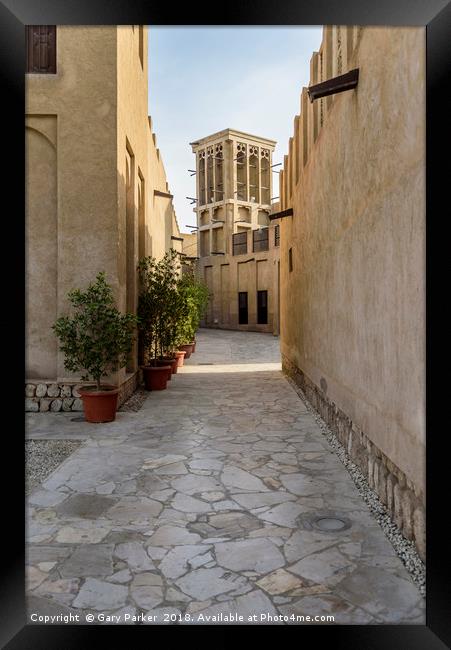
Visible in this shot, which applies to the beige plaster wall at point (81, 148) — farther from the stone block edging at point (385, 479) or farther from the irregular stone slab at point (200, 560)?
the irregular stone slab at point (200, 560)

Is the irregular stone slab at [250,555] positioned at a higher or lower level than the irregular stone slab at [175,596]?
lower

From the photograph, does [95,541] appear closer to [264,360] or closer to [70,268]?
[70,268]

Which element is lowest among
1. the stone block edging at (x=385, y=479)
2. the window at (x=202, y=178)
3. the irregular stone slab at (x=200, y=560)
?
the irregular stone slab at (x=200, y=560)

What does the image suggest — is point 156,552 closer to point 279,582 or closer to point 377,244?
point 279,582

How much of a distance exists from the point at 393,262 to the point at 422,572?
2089 millimetres

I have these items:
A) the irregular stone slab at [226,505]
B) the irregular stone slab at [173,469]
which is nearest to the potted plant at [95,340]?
the irregular stone slab at [173,469]

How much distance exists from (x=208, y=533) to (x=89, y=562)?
2.78 ft

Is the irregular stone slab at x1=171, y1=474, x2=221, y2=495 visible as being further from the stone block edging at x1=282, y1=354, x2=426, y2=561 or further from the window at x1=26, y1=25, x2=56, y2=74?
the window at x1=26, y1=25, x2=56, y2=74

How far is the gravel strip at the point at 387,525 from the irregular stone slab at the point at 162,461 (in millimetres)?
1746

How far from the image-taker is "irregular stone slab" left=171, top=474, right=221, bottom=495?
4.57 meters

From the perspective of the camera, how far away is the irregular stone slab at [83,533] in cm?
354

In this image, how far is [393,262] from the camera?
3.85 meters

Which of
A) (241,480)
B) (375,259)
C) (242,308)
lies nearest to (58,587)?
(241,480)
